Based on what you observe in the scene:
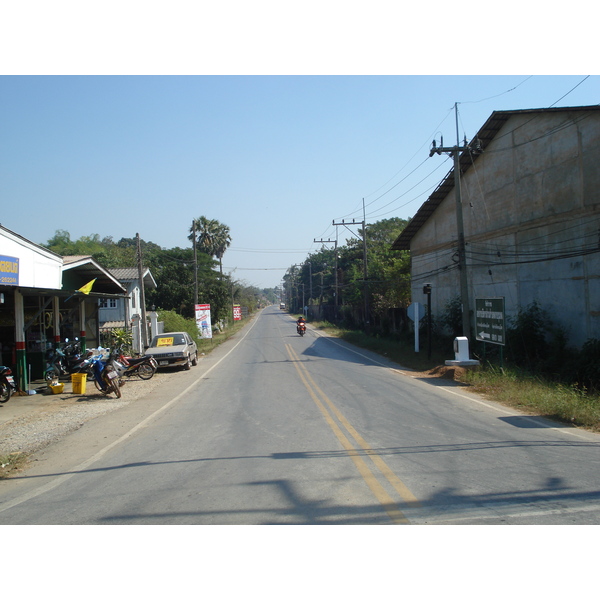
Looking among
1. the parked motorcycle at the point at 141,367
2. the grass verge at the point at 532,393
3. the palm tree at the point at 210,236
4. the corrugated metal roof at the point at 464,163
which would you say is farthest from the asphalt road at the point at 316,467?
the palm tree at the point at 210,236

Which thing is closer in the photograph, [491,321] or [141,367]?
[491,321]

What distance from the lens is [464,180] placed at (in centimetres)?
2588

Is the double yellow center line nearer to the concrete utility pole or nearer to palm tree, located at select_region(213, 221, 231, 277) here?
the concrete utility pole

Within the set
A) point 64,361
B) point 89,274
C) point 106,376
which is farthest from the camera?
point 89,274

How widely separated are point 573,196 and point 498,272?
18.1ft

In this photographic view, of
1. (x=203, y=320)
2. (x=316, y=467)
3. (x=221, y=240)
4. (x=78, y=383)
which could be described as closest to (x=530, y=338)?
(x=316, y=467)

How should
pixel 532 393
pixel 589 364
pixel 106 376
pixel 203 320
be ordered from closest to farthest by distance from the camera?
1. pixel 532 393
2. pixel 106 376
3. pixel 589 364
4. pixel 203 320

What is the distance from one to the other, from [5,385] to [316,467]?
1113cm

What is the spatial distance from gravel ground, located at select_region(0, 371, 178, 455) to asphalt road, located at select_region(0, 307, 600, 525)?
508mm

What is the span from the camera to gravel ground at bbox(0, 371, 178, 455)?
31.2 ft

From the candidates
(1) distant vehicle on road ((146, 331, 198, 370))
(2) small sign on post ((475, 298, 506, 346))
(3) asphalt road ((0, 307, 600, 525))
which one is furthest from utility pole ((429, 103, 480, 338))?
(1) distant vehicle on road ((146, 331, 198, 370))

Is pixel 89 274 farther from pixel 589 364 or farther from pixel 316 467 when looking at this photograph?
pixel 589 364

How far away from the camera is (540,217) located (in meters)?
19.8

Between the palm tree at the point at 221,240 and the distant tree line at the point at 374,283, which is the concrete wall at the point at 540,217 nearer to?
the distant tree line at the point at 374,283
